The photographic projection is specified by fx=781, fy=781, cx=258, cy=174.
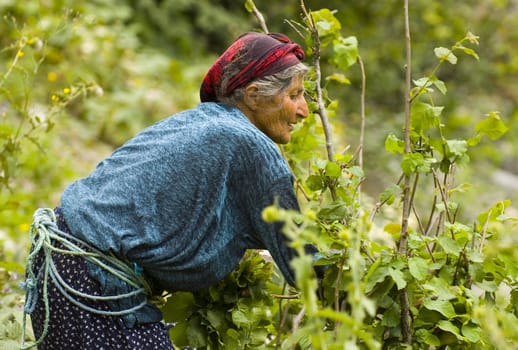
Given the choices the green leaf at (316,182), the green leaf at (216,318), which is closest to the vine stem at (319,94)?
the green leaf at (316,182)

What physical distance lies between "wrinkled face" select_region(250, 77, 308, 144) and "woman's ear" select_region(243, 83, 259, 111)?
12mm

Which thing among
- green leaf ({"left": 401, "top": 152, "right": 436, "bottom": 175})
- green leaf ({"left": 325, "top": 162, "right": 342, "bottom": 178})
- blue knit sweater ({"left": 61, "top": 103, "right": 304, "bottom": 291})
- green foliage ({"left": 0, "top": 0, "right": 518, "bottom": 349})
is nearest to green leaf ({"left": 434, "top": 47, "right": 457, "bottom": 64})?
green foliage ({"left": 0, "top": 0, "right": 518, "bottom": 349})

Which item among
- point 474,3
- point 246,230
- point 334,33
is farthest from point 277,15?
point 246,230

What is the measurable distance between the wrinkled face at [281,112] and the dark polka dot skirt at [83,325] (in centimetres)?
58

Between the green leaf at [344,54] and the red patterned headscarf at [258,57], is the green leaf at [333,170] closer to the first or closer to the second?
the red patterned headscarf at [258,57]

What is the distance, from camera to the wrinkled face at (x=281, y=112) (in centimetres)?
201

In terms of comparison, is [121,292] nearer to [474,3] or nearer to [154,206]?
[154,206]

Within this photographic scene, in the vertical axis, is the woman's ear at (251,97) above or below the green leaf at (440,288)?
above

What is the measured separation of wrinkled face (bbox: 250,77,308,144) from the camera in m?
2.01

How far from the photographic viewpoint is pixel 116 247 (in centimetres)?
189

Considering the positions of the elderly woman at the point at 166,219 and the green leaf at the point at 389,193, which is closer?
the elderly woman at the point at 166,219

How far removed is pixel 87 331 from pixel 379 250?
2.56 feet

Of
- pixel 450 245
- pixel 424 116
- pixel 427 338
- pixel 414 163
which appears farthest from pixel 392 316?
pixel 424 116

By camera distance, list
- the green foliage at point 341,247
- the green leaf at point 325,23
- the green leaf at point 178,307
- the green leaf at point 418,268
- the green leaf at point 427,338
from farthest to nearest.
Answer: the green leaf at point 325,23 → the green leaf at point 178,307 → the green leaf at point 427,338 → the green leaf at point 418,268 → the green foliage at point 341,247
